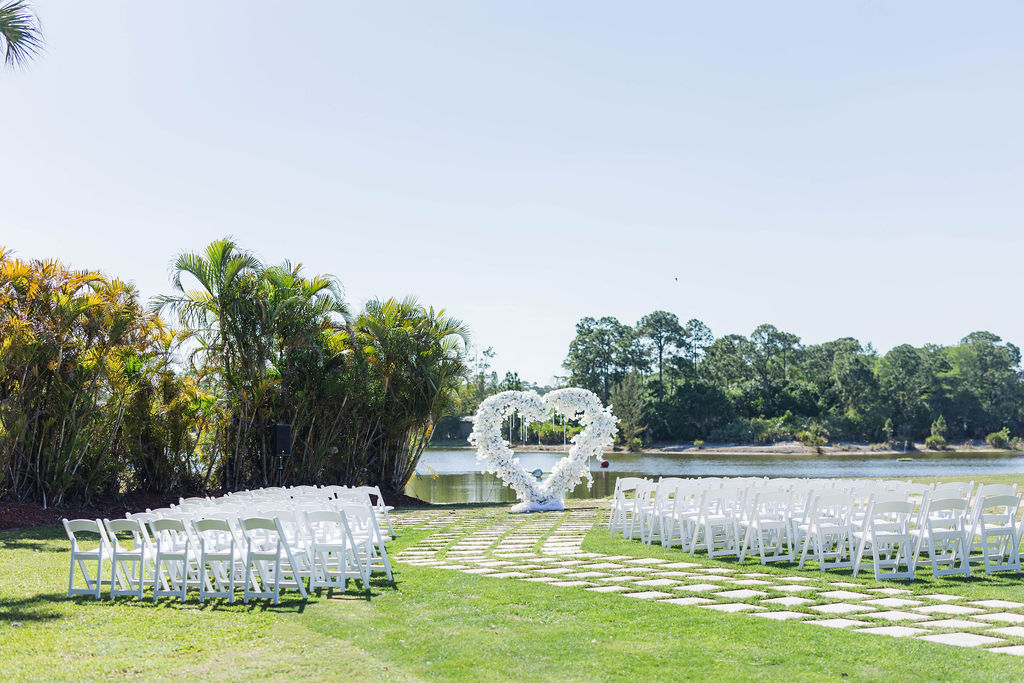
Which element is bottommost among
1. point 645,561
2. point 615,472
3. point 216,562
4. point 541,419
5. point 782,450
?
point 782,450

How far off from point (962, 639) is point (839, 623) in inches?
29.7

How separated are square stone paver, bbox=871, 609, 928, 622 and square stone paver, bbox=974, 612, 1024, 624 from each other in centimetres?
39

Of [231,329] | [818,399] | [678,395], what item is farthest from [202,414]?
[818,399]

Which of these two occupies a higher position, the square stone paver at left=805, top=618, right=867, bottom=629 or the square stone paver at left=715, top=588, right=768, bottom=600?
the square stone paver at left=805, top=618, right=867, bottom=629

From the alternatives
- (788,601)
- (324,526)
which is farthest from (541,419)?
(788,601)

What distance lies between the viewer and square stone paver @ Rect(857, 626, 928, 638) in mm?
5359

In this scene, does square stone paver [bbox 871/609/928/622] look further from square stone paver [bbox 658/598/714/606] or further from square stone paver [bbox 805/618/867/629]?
square stone paver [bbox 658/598/714/606]

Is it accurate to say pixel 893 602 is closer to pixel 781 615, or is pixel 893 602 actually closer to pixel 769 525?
pixel 781 615

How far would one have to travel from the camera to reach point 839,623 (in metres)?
5.71

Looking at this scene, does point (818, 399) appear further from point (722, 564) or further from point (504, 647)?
point (504, 647)

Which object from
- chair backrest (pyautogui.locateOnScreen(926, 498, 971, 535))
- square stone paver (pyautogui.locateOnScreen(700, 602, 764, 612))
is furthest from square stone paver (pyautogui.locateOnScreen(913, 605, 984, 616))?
chair backrest (pyautogui.locateOnScreen(926, 498, 971, 535))

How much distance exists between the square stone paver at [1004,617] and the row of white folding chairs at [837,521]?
158 centimetres

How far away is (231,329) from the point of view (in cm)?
1758

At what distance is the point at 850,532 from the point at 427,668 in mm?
5275
